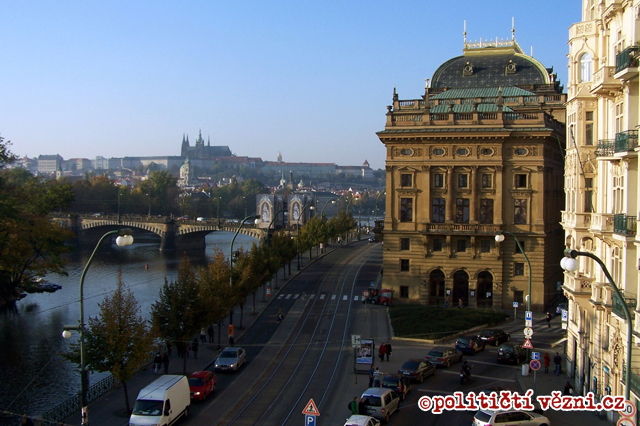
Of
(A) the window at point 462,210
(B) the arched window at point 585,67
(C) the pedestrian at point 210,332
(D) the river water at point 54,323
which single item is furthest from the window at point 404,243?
(B) the arched window at point 585,67

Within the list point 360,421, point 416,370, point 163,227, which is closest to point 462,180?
point 416,370

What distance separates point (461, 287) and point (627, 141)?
33.6 meters

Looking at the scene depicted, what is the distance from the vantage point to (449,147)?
173ft

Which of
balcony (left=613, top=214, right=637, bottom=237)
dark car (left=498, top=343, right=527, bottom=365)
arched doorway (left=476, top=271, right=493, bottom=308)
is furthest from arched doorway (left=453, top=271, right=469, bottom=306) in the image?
balcony (left=613, top=214, right=637, bottom=237)

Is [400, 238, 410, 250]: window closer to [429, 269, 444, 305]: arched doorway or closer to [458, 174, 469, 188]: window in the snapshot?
[429, 269, 444, 305]: arched doorway

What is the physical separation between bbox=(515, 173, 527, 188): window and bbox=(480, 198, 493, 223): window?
2.68m

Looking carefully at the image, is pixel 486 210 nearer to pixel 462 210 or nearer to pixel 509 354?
pixel 462 210

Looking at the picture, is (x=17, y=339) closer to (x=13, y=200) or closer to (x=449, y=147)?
(x=13, y=200)

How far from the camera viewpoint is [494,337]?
39938mm

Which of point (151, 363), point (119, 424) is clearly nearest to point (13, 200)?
point (151, 363)

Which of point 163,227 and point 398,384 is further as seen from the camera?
point 163,227

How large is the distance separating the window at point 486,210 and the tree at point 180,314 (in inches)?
1086

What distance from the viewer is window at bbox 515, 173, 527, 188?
170 feet

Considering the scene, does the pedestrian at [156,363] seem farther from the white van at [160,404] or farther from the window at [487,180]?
the window at [487,180]
